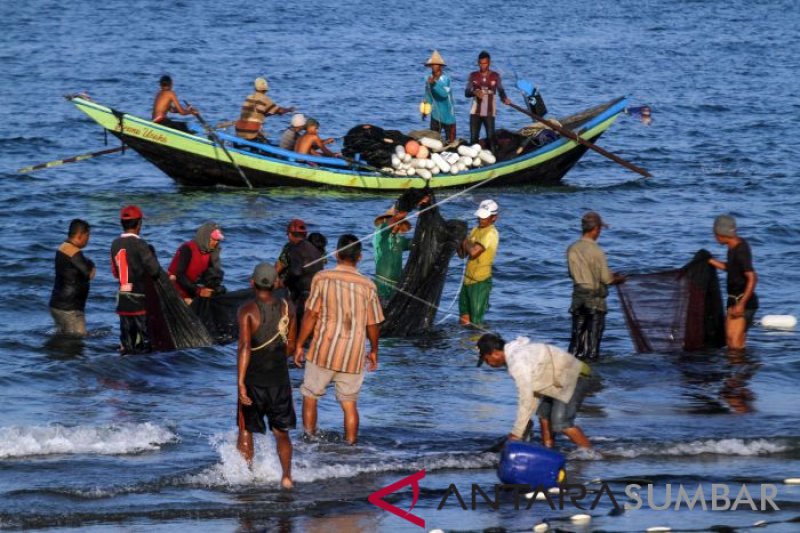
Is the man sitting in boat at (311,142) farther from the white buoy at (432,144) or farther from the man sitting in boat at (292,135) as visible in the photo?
the white buoy at (432,144)

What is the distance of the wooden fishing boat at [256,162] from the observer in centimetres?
2192

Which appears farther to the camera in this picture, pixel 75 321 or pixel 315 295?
pixel 75 321

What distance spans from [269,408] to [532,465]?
185 centimetres

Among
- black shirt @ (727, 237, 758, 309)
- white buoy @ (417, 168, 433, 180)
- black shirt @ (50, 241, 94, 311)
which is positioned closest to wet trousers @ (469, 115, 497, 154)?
white buoy @ (417, 168, 433, 180)

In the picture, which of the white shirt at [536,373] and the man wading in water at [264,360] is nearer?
the white shirt at [536,373]

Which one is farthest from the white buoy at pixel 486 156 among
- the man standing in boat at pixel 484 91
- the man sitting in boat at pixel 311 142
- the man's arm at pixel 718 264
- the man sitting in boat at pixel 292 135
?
the man's arm at pixel 718 264

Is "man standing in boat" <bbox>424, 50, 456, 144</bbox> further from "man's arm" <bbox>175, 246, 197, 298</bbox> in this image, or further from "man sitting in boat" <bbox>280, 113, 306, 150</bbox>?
"man's arm" <bbox>175, 246, 197, 298</bbox>

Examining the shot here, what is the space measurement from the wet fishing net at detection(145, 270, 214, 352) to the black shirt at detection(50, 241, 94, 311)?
81 cm

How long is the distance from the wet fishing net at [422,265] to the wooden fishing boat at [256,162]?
308 inches

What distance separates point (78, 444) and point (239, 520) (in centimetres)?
221

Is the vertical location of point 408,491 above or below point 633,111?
below

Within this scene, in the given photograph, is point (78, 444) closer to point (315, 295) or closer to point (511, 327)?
point (315, 295)

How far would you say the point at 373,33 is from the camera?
165 ft

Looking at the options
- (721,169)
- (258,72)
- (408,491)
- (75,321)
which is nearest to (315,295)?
(408,491)
